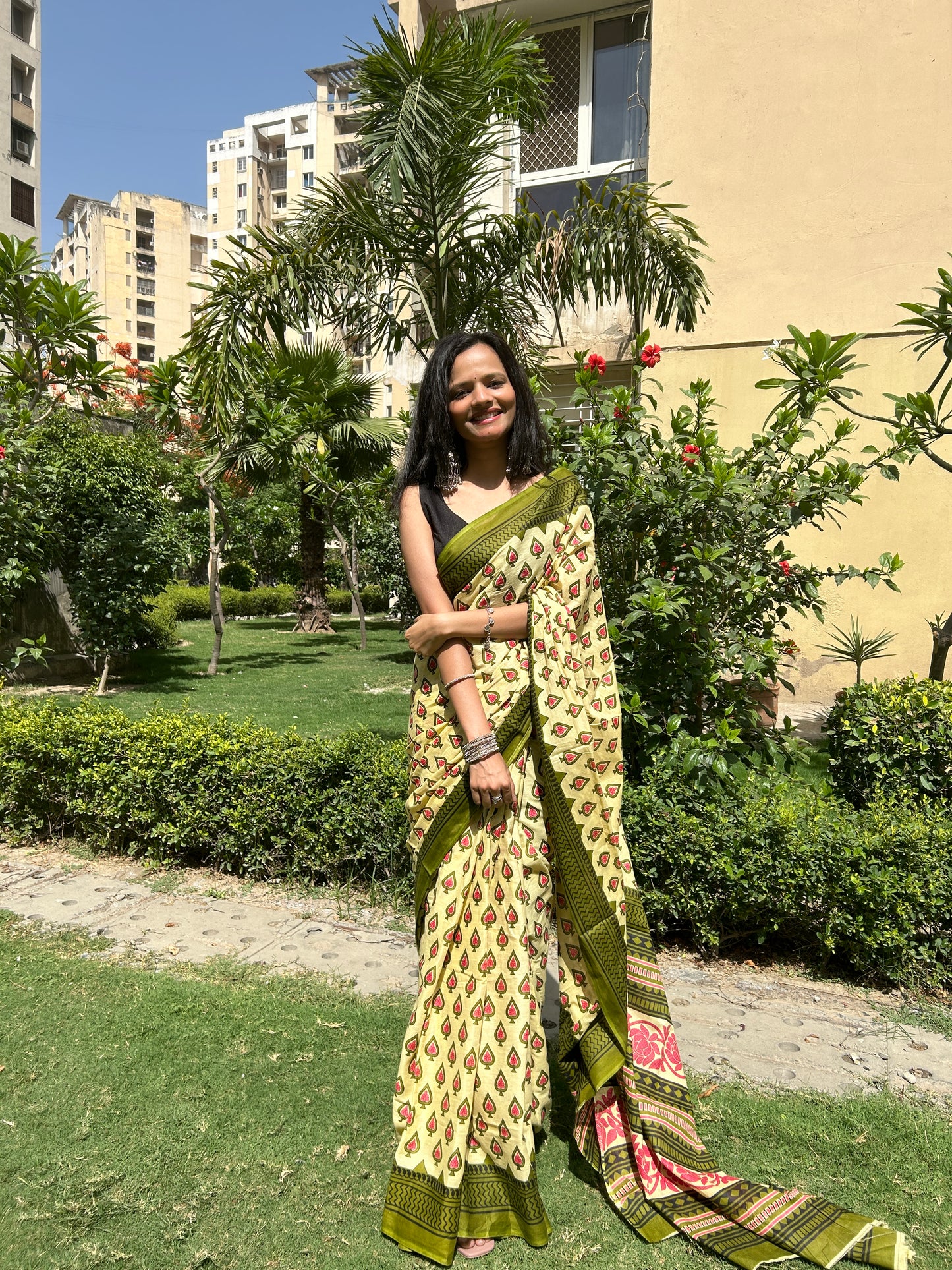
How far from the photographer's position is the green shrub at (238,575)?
2344 centimetres

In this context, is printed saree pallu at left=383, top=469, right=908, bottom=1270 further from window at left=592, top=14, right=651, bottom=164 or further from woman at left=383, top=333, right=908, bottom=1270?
window at left=592, top=14, right=651, bottom=164

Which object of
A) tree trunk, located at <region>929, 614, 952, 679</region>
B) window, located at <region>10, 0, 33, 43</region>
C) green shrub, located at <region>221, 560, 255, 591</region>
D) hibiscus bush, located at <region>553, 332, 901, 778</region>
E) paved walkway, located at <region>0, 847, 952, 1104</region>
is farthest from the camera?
window, located at <region>10, 0, 33, 43</region>

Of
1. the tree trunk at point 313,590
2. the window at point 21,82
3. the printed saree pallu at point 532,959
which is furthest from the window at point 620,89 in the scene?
the window at point 21,82

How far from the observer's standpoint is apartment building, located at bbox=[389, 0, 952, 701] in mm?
8406

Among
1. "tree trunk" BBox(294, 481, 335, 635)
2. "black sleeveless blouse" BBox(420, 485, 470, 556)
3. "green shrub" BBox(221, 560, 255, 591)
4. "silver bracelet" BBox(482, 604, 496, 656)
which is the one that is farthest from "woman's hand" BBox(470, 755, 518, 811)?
"green shrub" BBox(221, 560, 255, 591)

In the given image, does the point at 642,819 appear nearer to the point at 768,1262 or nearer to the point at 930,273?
the point at 768,1262

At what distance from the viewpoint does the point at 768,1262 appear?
6.29 ft

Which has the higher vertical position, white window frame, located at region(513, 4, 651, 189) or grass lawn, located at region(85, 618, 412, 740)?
white window frame, located at region(513, 4, 651, 189)

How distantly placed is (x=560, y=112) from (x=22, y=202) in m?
33.4

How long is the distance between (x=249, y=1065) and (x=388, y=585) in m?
12.8

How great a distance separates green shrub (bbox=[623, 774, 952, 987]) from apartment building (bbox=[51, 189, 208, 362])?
71.4m

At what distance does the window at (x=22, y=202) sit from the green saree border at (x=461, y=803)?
40.2 meters

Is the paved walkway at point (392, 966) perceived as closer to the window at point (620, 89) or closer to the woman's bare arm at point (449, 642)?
the woman's bare arm at point (449, 642)

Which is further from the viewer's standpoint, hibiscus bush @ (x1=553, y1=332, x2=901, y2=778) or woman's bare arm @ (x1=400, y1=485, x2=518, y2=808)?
hibiscus bush @ (x1=553, y1=332, x2=901, y2=778)
